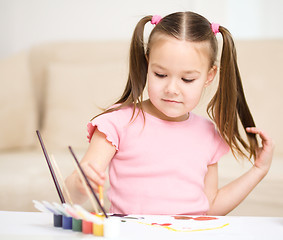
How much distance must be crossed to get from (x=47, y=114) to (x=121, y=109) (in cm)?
132

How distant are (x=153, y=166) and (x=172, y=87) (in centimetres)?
21

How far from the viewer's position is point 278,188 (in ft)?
5.91

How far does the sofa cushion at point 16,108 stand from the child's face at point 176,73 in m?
1.42

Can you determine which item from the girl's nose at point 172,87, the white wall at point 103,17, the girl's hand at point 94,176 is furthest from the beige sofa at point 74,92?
the girl's hand at point 94,176

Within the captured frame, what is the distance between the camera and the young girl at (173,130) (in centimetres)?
109

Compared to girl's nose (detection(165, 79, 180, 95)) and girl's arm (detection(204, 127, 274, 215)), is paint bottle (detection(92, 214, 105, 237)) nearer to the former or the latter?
girl's nose (detection(165, 79, 180, 95))

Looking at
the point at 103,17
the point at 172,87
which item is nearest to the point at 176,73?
the point at 172,87

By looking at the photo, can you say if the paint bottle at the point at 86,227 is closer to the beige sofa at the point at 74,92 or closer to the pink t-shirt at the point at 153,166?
the pink t-shirt at the point at 153,166

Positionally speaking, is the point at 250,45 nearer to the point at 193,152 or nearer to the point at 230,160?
the point at 230,160

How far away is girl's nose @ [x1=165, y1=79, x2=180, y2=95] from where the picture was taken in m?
1.06

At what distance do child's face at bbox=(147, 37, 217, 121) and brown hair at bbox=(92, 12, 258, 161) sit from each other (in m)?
0.04

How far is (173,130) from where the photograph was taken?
1213 millimetres

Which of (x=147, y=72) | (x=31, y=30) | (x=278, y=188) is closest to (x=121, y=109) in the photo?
(x=147, y=72)

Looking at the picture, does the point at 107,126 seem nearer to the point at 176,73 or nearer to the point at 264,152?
the point at 176,73
